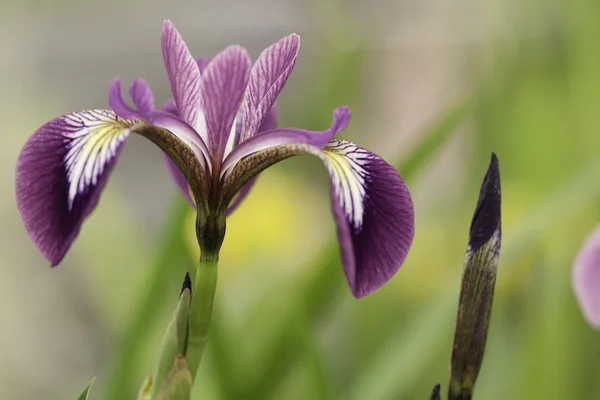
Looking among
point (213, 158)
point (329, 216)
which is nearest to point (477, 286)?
point (213, 158)

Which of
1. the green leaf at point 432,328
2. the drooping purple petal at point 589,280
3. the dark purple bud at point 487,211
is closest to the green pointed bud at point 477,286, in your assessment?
the dark purple bud at point 487,211

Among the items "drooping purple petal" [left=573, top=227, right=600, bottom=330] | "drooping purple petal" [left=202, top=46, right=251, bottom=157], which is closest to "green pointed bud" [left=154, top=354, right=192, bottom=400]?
"drooping purple petal" [left=202, top=46, right=251, bottom=157]

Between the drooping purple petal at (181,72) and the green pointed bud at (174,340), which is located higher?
the drooping purple petal at (181,72)

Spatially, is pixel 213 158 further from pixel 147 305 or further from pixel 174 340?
pixel 147 305

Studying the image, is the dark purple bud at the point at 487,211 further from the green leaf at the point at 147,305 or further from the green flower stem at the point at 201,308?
the green leaf at the point at 147,305

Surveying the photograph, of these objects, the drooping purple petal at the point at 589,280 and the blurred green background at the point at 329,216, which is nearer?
the drooping purple petal at the point at 589,280
